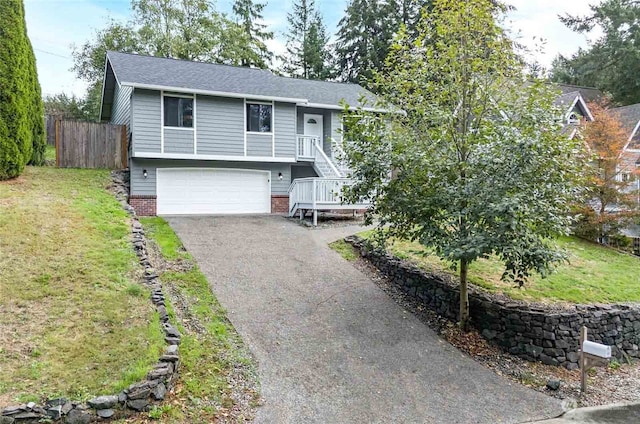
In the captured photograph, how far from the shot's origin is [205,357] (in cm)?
577

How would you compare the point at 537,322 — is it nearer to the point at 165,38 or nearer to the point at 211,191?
the point at 211,191

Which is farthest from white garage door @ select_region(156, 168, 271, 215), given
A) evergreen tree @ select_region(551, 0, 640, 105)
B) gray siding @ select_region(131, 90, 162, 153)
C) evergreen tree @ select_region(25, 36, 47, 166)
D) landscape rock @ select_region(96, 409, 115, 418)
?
evergreen tree @ select_region(551, 0, 640, 105)

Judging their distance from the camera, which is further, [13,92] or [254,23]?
[254,23]

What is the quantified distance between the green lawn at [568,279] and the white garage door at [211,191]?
7162 mm

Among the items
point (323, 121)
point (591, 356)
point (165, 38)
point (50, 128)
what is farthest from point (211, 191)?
point (165, 38)

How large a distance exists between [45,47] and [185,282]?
2861 cm

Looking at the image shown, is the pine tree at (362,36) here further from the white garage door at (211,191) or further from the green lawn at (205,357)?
the green lawn at (205,357)

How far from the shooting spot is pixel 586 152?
681 centimetres

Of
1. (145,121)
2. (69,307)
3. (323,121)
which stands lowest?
(69,307)

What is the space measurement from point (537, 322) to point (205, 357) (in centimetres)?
552

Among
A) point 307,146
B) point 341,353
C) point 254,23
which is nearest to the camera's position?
point 341,353

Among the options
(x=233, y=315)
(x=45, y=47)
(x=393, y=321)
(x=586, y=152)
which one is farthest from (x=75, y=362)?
(x=45, y=47)

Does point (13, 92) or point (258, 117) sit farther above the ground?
point (258, 117)

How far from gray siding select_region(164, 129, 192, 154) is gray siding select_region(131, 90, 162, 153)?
11.4 inches
